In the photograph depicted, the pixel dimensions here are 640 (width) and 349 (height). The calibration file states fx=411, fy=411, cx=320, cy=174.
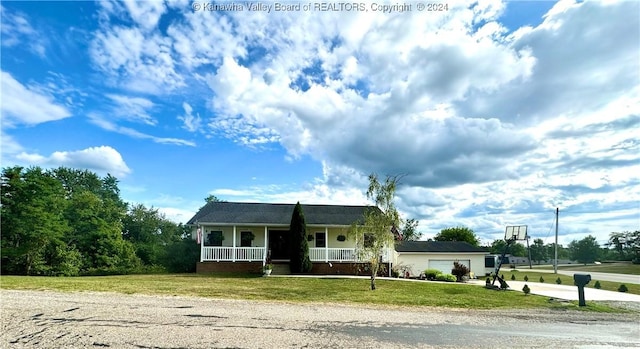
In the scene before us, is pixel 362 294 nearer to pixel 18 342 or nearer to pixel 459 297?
pixel 459 297

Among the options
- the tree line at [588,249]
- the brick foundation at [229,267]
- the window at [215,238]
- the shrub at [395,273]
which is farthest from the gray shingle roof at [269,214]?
the tree line at [588,249]

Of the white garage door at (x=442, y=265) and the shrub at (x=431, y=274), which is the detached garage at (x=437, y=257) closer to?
the white garage door at (x=442, y=265)

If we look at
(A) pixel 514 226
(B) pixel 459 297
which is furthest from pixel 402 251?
(B) pixel 459 297

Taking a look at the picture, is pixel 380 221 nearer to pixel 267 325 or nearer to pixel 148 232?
pixel 267 325

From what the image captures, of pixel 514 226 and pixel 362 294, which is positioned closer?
pixel 362 294

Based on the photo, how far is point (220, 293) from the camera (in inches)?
517

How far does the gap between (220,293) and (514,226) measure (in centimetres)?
1378

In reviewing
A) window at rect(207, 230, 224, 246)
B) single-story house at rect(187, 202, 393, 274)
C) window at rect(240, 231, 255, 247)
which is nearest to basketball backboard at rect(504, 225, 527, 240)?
single-story house at rect(187, 202, 393, 274)

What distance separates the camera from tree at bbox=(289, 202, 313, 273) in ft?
71.1

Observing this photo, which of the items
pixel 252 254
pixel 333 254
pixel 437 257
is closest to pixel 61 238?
pixel 252 254

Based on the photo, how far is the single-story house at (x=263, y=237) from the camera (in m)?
22.1

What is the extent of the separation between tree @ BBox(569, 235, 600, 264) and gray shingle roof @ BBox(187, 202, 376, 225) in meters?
90.7

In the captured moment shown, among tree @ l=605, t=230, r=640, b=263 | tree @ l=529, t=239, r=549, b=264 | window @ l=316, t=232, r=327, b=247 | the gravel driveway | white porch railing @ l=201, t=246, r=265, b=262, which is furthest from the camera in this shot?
tree @ l=529, t=239, r=549, b=264

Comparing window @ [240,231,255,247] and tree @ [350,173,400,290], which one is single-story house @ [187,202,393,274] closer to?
window @ [240,231,255,247]
